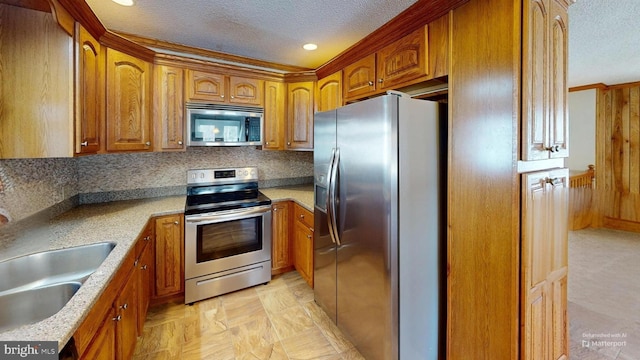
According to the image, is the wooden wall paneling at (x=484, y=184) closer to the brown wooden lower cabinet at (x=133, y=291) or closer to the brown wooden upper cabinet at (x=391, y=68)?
the brown wooden upper cabinet at (x=391, y=68)

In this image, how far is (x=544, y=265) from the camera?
4.65 feet

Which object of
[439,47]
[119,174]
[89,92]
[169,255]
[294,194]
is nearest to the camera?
[439,47]

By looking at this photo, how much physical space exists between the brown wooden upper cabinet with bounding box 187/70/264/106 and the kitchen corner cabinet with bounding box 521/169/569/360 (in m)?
2.58

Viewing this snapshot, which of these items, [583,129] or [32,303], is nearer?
[32,303]

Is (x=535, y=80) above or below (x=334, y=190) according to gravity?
above

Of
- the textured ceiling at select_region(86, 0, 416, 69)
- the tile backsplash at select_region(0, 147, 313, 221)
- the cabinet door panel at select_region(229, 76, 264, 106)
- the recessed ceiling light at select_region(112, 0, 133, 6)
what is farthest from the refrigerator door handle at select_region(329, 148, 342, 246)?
the recessed ceiling light at select_region(112, 0, 133, 6)

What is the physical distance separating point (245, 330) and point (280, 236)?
3.23 ft

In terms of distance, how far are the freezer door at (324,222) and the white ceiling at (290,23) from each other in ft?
2.61

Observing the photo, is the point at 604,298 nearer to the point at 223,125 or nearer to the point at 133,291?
the point at 133,291

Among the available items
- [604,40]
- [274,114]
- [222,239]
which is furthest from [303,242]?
[604,40]

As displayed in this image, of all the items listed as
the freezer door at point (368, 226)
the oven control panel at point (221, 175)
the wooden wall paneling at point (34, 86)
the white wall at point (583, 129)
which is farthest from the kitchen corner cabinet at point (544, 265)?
the white wall at point (583, 129)

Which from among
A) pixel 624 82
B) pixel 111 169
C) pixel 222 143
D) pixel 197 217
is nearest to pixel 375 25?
pixel 222 143

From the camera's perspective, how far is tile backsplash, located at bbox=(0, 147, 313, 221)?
162 centimetres

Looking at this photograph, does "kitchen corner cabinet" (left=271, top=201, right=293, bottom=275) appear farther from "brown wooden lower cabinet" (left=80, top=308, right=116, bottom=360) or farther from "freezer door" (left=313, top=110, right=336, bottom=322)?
"brown wooden lower cabinet" (left=80, top=308, right=116, bottom=360)
